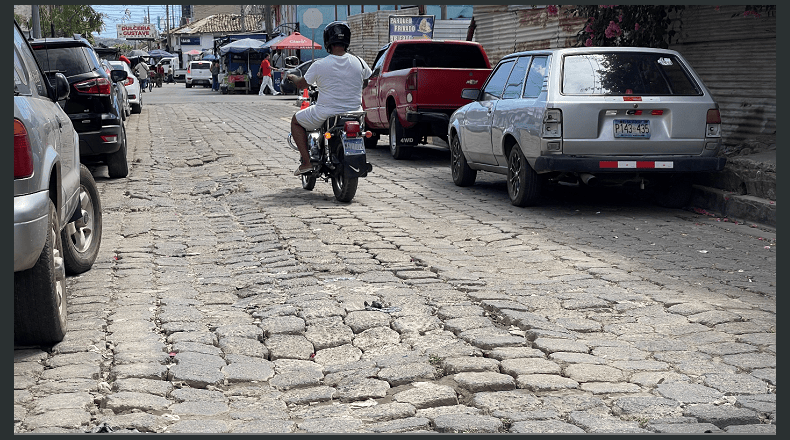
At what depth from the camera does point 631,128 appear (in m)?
9.09

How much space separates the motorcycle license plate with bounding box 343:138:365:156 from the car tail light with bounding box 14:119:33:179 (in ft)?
18.0

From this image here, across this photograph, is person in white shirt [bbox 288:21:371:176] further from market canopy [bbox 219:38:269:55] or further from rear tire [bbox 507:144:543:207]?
market canopy [bbox 219:38:269:55]

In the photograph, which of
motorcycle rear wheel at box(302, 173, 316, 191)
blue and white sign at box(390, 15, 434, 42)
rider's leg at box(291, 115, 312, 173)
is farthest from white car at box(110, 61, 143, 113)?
rider's leg at box(291, 115, 312, 173)

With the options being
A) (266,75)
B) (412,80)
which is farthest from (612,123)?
(266,75)

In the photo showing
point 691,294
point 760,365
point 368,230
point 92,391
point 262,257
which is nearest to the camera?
point 92,391

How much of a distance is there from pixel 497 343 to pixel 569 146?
14.8 ft

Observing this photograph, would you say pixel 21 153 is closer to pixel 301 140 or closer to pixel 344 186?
pixel 344 186

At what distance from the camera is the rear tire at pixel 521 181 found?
9.61 meters

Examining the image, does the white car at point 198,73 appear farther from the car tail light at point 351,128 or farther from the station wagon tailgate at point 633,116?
the station wagon tailgate at point 633,116

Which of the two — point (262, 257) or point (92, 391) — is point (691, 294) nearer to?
point (262, 257)

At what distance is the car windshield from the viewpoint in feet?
37.3

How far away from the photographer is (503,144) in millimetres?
10266

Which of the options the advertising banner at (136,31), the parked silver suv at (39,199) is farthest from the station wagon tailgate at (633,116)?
the advertising banner at (136,31)

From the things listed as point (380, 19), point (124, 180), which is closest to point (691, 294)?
point (124, 180)
